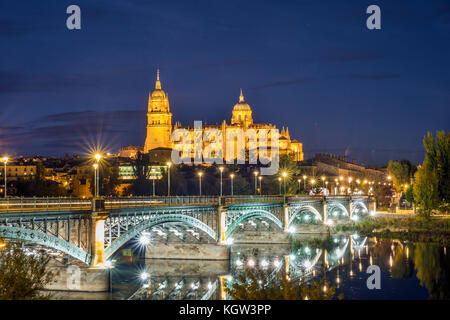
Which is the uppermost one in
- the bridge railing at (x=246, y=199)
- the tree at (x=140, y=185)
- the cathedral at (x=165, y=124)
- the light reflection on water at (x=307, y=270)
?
the cathedral at (x=165, y=124)

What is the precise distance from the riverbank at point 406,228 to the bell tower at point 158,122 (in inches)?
4128

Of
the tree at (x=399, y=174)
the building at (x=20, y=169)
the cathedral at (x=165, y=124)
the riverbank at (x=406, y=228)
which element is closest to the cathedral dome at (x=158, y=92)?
the cathedral at (x=165, y=124)

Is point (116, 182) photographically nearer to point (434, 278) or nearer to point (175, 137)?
point (175, 137)

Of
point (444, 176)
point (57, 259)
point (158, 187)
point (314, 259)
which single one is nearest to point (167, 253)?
point (314, 259)

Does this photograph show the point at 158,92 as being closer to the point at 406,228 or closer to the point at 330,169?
the point at 330,169

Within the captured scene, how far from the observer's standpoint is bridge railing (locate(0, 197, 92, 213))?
30859mm

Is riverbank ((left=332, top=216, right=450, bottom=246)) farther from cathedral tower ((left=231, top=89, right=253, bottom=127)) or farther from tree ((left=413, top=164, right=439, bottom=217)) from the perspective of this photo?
cathedral tower ((left=231, top=89, right=253, bottom=127))

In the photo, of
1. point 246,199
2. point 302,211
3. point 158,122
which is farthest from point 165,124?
point 246,199

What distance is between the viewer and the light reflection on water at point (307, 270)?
4153 centimetres

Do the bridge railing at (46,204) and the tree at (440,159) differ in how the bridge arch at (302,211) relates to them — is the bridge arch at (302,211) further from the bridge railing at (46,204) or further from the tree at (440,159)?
the bridge railing at (46,204)

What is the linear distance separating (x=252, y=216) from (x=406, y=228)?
96.3 feet

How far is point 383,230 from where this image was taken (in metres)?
83.4

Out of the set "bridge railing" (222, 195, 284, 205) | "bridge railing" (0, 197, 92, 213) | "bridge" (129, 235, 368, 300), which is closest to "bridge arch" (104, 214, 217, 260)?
"bridge railing" (0, 197, 92, 213)
